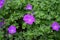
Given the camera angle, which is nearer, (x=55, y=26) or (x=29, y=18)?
(x=55, y=26)

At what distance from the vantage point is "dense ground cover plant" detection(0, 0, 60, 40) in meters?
2.95

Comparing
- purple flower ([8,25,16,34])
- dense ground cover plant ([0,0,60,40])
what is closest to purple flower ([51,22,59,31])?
dense ground cover plant ([0,0,60,40])

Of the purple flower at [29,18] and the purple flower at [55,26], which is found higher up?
the purple flower at [29,18]

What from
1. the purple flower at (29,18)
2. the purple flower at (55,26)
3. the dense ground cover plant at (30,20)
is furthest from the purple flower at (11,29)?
the purple flower at (55,26)

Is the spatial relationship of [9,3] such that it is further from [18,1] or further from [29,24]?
[29,24]

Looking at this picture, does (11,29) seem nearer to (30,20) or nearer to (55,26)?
(30,20)

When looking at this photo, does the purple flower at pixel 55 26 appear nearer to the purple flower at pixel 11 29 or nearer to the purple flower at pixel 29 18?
the purple flower at pixel 29 18

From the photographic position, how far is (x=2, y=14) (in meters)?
3.09

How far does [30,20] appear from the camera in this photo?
2990mm

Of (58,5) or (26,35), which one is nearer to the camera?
(26,35)

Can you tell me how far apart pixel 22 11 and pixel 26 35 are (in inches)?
15.0

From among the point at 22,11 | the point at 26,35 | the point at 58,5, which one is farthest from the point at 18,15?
the point at 58,5

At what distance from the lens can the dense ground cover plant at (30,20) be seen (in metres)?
2.95

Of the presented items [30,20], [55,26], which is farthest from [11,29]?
[55,26]
